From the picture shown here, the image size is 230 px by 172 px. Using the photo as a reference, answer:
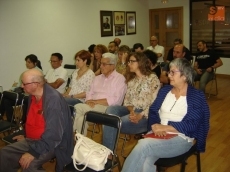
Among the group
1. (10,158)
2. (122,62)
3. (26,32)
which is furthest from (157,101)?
(26,32)

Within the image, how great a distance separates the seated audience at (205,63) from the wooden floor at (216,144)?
1.83ft

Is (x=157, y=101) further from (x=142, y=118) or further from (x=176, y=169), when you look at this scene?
(x=176, y=169)

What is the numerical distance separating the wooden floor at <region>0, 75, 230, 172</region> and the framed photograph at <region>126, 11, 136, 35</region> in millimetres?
3940

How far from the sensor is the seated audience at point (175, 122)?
2176 mm

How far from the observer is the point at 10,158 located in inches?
94.0

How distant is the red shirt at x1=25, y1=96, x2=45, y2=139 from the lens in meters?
2.43

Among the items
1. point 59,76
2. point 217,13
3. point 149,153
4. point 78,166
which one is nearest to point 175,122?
point 149,153

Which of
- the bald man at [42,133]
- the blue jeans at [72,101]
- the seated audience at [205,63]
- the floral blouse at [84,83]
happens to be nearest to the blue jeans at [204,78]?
the seated audience at [205,63]

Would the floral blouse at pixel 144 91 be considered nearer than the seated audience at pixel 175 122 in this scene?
No

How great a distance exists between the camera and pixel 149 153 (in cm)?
217

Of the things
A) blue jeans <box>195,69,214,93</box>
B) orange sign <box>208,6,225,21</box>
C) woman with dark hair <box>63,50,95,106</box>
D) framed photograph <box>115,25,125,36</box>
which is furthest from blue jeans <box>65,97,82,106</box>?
orange sign <box>208,6,225,21</box>

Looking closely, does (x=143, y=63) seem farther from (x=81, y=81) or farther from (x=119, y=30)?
(x=119, y=30)

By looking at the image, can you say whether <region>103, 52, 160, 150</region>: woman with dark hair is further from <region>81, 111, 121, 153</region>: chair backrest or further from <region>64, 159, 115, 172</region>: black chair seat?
<region>64, 159, 115, 172</region>: black chair seat

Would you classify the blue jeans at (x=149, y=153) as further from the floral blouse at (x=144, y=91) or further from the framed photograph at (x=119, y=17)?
the framed photograph at (x=119, y=17)
